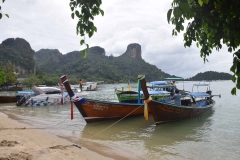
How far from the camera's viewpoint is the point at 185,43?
3533 millimetres

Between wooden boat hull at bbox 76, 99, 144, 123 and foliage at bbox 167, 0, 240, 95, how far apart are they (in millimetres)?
7773

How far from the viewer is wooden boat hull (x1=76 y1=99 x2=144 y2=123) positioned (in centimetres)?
1098

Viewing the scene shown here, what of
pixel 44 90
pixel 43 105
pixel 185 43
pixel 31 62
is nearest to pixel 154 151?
pixel 185 43

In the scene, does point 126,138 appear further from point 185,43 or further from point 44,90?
point 44,90

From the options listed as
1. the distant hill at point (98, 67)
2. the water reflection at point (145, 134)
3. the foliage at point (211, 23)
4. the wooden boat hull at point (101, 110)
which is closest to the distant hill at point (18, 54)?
the distant hill at point (98, 67)

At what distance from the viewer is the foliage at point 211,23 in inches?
63.6

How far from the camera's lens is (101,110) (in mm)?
11383

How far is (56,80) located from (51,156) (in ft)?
181

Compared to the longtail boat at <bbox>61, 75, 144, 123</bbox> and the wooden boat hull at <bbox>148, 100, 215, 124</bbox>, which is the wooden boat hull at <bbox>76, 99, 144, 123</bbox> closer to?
the longtail boat at <bbox>61, 75, 144, 123</bbox>

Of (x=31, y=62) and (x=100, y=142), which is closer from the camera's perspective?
(x=100, y=142)

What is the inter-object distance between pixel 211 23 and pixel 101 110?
918cm

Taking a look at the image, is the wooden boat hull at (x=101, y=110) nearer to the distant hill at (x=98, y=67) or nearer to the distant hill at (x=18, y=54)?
the distant hill at (x=18, y=54)

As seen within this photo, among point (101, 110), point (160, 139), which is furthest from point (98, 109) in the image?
point (160, 139)

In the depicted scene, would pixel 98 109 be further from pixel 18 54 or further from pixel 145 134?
pixel 18 54
